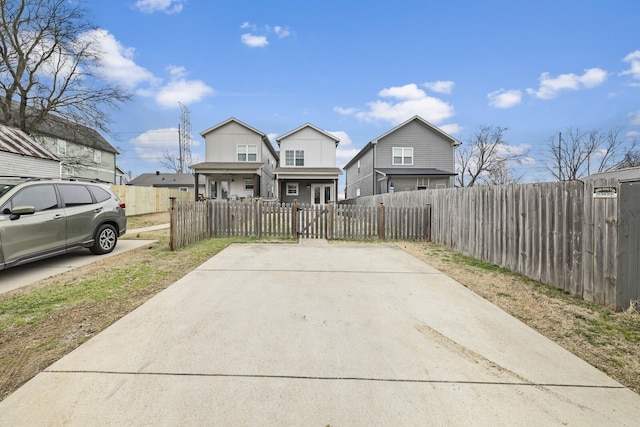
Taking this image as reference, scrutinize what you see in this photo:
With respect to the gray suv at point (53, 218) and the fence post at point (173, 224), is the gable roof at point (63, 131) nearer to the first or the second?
the gray suv at point (53, 218)

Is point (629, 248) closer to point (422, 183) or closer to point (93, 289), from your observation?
point (93, 289)

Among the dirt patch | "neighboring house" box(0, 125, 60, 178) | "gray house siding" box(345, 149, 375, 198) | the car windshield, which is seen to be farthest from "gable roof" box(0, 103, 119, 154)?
the dirt patch

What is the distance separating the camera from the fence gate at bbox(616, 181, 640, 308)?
4008 mm

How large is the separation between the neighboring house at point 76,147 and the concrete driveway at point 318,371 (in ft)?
60.6

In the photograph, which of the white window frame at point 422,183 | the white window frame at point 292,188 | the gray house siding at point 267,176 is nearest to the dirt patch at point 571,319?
the white window frame at point 422,183

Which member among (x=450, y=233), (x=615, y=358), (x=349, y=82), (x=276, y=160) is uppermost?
(x=349, y=82)

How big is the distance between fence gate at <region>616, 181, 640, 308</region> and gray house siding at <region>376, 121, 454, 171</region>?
21.6 m

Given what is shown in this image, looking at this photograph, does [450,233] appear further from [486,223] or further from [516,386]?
[516,386]

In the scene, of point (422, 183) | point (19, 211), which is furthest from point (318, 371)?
point (422, 183)

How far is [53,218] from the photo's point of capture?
632cm

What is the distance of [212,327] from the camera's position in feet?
11.4

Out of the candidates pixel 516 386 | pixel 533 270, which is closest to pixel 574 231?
pixel 533 270

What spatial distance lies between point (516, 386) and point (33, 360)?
13.9ft

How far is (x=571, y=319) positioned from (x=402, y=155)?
74.7ft
